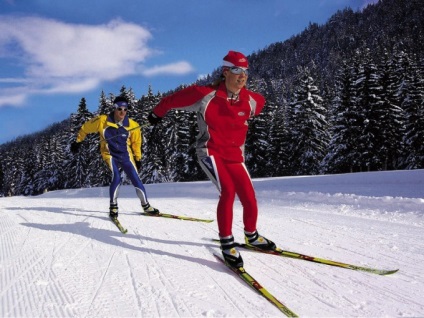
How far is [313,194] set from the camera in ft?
28.6

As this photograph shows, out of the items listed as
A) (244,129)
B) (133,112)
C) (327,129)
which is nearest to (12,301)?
(244,129)

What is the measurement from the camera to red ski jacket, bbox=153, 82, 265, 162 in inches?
143

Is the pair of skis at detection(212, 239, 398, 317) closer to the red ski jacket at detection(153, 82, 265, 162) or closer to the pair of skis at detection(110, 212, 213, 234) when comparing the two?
the red ski jacket at detection(153, 82, 265, 162)

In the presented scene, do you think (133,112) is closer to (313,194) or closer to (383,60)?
(383,60)

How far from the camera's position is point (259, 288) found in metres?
2.77

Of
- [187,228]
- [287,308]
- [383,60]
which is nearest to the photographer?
[287,308]

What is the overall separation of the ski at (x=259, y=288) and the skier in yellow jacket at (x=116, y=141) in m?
3.79

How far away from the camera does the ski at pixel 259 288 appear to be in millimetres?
2385

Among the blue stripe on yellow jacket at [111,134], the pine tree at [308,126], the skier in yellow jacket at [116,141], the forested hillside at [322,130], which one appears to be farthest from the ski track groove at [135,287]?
the pine tree at [308,126]

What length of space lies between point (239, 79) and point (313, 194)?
5888 mm

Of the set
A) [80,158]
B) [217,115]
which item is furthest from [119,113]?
[80,158]

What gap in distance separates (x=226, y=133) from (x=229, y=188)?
0.60 meters

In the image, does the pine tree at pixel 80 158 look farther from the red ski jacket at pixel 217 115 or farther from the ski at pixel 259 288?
the ski at pixel 259 288

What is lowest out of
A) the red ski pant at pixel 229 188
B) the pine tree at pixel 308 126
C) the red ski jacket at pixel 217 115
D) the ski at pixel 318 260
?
the ski at pixel 318 260
